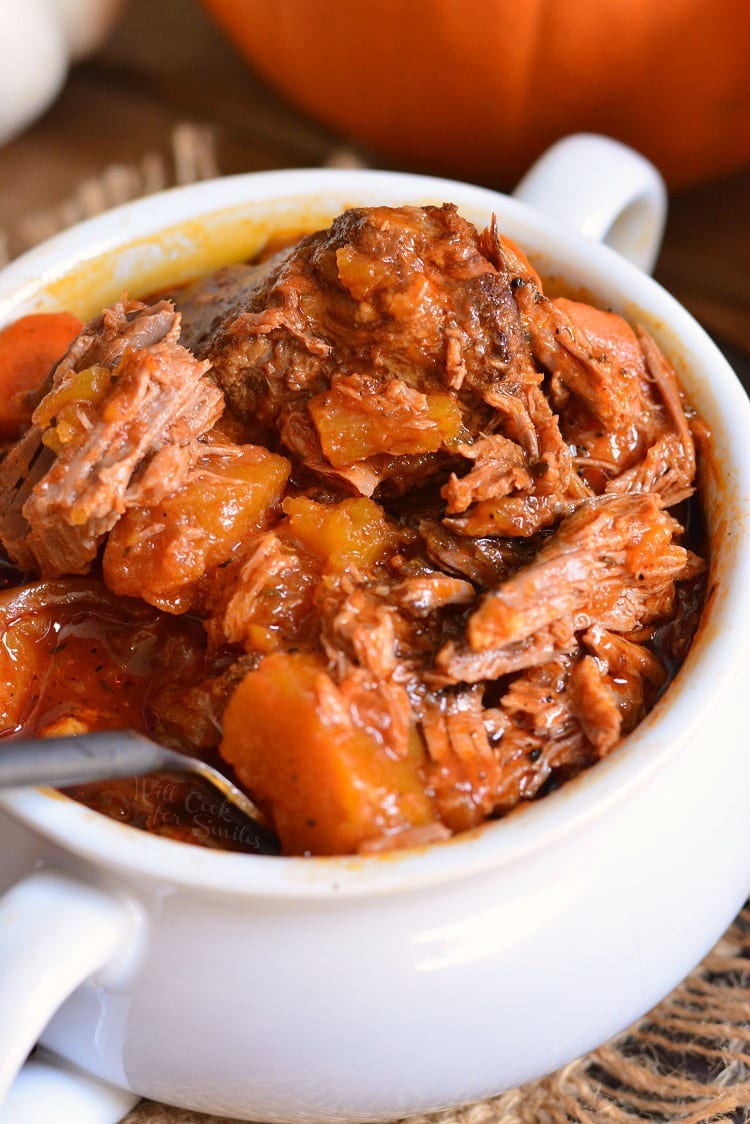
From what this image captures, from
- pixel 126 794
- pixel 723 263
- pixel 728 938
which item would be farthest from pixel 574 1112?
pixel 723 263

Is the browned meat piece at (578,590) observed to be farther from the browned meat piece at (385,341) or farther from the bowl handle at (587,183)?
the bowl handle at (587,183)

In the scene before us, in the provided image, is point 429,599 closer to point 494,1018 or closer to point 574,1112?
point 494,1018

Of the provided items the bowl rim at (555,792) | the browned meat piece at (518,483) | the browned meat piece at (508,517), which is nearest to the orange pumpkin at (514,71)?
the bowl rim at (555,792)

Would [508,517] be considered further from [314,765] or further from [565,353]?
[314,765]

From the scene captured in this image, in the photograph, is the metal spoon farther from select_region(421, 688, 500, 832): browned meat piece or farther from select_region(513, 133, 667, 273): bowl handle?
select_region(513, 133, 667, 273): bowl handle

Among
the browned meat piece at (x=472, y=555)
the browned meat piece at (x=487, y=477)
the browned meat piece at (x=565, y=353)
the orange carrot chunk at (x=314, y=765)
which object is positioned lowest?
the orange carrot chunk at (x=314, y=765)

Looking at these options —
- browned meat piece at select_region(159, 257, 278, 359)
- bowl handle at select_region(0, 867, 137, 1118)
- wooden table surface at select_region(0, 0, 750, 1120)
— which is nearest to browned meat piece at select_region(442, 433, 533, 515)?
browned meat piece at select_region(159, 257, 278, 359)
